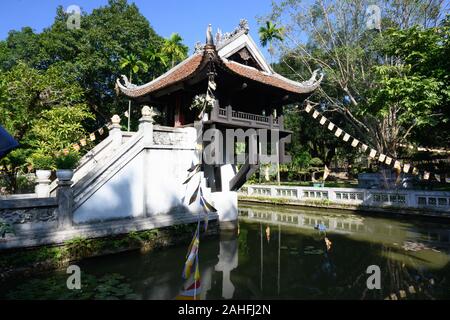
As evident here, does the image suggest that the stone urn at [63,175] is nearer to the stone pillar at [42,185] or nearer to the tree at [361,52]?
the stone pillar at [42,185]

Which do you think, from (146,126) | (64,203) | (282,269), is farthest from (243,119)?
(64,203)

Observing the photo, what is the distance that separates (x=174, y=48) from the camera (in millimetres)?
28141

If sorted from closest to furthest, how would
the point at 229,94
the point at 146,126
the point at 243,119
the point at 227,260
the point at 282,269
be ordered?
the point at 282,269, the point at 227,260, the point at 146,126, the point at 229,94, the point at 243,119

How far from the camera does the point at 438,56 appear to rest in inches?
456

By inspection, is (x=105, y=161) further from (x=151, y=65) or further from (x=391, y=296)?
(x=151, y=65)

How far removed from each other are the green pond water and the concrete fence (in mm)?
2147

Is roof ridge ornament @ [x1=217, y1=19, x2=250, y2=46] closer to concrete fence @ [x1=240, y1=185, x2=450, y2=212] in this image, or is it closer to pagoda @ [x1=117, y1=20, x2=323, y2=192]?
pagoda @ [x1=117, y1=20, x2=323, y2=192]

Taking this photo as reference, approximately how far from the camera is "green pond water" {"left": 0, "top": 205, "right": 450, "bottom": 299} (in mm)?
5781

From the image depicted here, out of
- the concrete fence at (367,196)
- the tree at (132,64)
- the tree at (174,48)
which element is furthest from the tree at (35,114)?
the tree at (174,48)

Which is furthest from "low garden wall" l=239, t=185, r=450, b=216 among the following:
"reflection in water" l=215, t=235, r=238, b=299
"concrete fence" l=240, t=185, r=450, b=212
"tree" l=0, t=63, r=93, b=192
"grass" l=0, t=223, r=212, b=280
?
"tree" l=0, t=63, r=93, b=192

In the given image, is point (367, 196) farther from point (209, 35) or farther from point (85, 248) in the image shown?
point (85, 248)

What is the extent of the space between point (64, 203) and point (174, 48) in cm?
2364

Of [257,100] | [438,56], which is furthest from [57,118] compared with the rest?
[438,56]

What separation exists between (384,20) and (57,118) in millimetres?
19177
